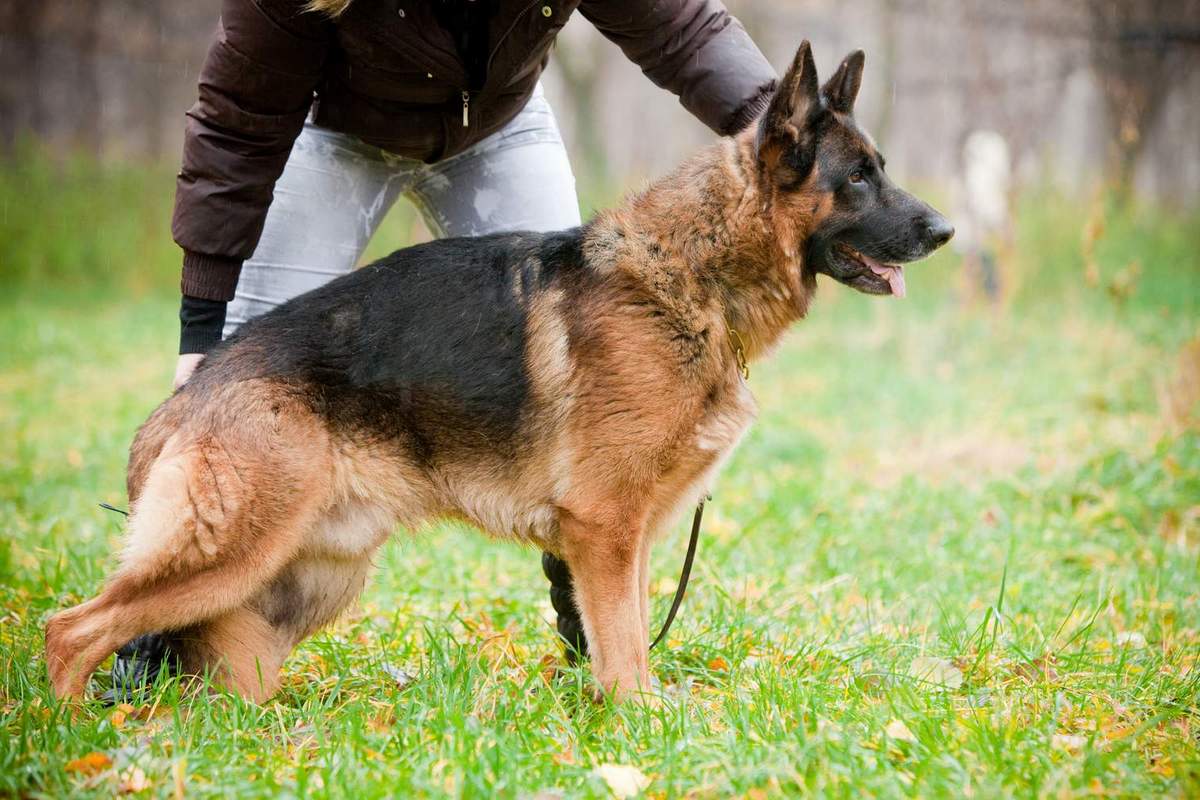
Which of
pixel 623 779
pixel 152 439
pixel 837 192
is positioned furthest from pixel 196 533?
pixel 837 192

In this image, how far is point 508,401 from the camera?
290cm

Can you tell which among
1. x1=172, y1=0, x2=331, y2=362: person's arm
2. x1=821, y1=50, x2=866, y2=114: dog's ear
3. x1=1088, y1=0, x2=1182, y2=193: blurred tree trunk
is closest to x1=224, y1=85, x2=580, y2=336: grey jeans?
x1=172, y1=0, x2=331, y2=362: person's arm

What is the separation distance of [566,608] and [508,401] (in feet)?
2.82

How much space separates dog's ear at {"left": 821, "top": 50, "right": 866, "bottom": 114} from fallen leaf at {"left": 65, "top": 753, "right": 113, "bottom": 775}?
2.77m

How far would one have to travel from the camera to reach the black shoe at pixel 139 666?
2963 millimetres

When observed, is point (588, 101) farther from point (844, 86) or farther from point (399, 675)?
point (399, 675)

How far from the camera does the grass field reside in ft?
7.82

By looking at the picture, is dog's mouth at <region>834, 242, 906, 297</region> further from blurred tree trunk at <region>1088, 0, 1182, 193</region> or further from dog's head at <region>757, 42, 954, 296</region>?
blurred tree trunk at <region>1088, 0, 1182, 193</region>

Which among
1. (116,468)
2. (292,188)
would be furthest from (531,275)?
(116,468)

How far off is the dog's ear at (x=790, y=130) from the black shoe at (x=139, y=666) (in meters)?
2.40

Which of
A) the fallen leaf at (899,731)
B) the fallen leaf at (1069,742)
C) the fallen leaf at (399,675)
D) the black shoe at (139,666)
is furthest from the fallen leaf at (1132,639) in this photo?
the black shoe at (139,666)

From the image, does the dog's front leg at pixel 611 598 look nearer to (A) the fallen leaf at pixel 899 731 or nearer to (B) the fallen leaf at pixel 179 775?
(A) the fallen leaf at pixel 899 731

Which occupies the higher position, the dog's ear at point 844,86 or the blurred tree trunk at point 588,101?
the blurred tree trunk at point 588,101

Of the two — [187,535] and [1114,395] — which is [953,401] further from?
[187,535]
